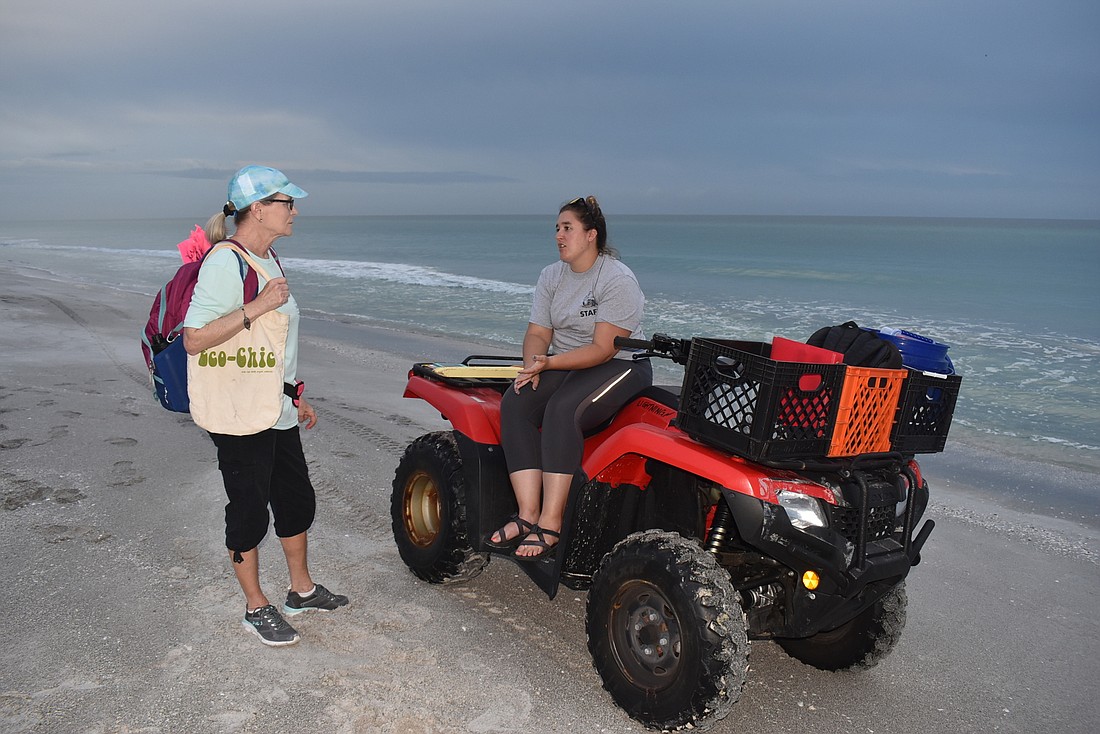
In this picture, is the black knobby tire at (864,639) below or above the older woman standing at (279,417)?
below

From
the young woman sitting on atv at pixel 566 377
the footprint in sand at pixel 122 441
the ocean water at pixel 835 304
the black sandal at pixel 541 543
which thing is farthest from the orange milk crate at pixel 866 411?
the ocean water at pixel 835 304

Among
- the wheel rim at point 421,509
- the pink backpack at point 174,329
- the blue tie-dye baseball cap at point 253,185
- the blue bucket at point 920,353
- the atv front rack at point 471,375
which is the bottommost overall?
the wheel rim at point 421,509

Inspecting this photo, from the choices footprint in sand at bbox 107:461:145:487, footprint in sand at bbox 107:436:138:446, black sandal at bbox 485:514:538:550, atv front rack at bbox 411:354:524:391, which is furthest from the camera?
footprint in sand at bbox 107:436:138:446

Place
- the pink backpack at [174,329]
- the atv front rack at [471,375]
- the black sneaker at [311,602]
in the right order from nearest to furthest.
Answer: the pink backpack at [174,329], the black sneaker at [311,602], the atv front rack at [471,375]

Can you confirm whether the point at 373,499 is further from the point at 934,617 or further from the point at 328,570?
the point at 934,617

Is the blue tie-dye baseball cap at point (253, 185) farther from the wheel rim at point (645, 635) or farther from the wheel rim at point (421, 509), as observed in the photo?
the wheel rim at point (645, 635)

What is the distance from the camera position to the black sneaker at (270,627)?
11.5 feet

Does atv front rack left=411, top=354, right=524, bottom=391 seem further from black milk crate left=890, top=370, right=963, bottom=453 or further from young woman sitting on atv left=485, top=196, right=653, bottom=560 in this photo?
black milk crate left=890, top=370, right=963, bottom=453

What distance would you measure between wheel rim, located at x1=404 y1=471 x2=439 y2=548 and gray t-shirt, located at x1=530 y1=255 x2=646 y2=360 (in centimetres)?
98

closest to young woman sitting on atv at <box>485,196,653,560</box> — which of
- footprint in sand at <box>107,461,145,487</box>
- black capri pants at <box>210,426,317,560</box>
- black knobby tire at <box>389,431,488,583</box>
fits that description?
black knobby tire at <box>389,431,488,583</box>

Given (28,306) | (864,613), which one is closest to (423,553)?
(864,613)

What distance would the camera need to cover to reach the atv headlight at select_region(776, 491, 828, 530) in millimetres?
2750

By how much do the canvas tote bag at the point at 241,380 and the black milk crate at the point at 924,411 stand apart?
2368 mm

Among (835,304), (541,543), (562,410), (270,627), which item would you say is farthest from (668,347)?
(835,304)
